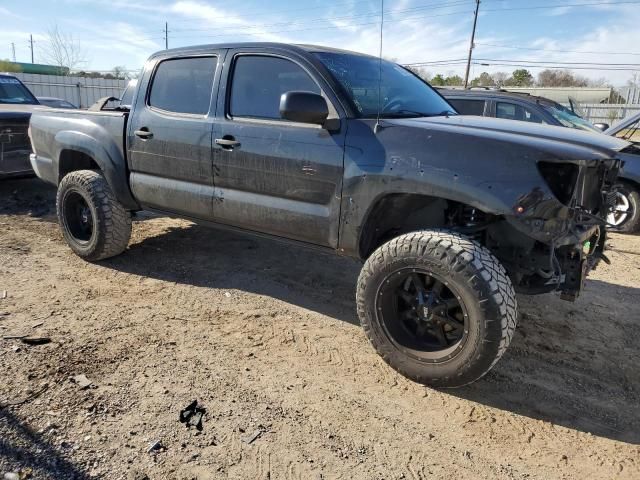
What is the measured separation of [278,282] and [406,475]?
99.1 inches

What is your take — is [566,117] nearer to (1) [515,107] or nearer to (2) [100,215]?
(1) [515,107]

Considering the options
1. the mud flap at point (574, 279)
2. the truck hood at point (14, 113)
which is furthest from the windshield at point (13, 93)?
the mud flap at point (574, 279)

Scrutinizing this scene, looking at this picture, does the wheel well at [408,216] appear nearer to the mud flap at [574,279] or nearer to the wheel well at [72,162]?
the mud flap at [574,279]

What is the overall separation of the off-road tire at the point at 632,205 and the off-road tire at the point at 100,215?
20.2 ft

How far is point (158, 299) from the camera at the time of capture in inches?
161

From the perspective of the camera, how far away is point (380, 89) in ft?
11.6

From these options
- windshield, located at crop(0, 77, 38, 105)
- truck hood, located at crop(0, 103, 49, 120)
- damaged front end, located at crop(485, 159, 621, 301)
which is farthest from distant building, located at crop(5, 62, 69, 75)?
damaged front end, located at crop(485, 159, 621, 301)

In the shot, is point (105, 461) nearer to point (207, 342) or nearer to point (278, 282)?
point (207, 342)

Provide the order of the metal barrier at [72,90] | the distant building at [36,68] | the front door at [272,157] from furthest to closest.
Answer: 1. the distant building at [36,68]
2. the metal barrier at [72,90]
3. the front door at [272,157]

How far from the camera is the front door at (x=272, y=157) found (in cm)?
329

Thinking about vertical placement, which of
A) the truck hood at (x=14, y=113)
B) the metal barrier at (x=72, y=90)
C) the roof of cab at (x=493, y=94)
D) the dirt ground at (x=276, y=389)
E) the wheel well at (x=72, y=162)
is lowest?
the dirt ground at (x=276, y=389)

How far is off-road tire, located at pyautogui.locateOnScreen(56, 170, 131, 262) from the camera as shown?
4.59 m

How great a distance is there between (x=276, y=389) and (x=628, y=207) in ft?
19.7

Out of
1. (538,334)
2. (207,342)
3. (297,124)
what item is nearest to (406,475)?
(207,342)
